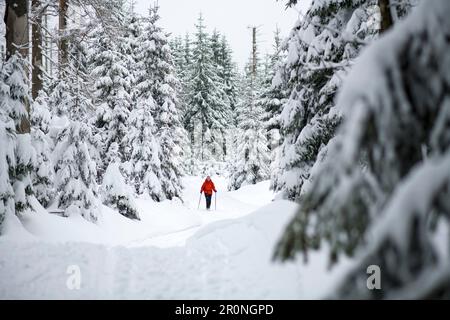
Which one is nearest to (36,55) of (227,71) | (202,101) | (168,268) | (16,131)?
(16,131)

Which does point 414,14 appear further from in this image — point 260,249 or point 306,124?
point 306,124

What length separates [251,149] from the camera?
3127 centimetres

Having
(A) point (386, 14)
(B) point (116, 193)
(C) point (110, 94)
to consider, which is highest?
(C) point (110, 94)

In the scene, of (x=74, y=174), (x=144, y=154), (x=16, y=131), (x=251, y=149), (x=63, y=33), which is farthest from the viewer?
(x=251, y=149)

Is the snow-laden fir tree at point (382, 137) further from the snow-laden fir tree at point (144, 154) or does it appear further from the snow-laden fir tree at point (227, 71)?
the snow-laden fir tree at point (227, 71)

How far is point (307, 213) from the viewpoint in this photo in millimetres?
2246

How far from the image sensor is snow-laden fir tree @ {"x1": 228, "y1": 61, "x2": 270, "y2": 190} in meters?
31.3

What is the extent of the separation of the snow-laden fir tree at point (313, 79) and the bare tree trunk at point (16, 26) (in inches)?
283

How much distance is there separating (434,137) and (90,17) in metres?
11.5

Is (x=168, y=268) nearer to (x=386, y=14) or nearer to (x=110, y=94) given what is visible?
(x=386, y=14)

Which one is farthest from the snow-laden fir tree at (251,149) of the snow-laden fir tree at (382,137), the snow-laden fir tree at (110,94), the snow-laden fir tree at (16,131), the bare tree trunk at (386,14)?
the snow-laden fir tree at (382,137)

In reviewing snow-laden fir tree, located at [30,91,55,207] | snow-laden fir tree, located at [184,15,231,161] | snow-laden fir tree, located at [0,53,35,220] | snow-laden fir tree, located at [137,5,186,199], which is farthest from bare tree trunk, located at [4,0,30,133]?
snow-laden fir tree, located at [184,15,231,161]

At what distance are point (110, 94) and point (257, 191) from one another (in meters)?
12.7
